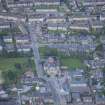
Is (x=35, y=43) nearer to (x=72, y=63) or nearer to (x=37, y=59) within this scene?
(x=37, y=59)

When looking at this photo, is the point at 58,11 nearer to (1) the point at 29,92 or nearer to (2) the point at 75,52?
(2) the point at 75,52

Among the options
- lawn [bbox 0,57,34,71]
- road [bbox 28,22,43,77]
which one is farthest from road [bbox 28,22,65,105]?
lawn [bbox 0,57,34,71]

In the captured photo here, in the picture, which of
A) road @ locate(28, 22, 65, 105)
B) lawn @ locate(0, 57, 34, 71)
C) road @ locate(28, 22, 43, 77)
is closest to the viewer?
road @ locate(28, 22, 65, 105)

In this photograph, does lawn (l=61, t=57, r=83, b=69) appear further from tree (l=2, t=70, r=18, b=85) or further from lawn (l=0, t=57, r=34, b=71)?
tree (l=2, t=70, r=18, b=85)

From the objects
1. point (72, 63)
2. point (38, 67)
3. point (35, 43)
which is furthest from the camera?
point (35, 43)

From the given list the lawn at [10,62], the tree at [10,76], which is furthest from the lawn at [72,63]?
the tree at [10,76]

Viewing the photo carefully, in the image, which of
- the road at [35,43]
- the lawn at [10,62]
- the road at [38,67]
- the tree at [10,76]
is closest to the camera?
the road at [38,67]

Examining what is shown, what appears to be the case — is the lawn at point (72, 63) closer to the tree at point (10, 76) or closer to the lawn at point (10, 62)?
the lawn at point (10, 62)

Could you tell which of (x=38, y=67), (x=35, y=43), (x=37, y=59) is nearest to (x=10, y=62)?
(x=37, y=59)
